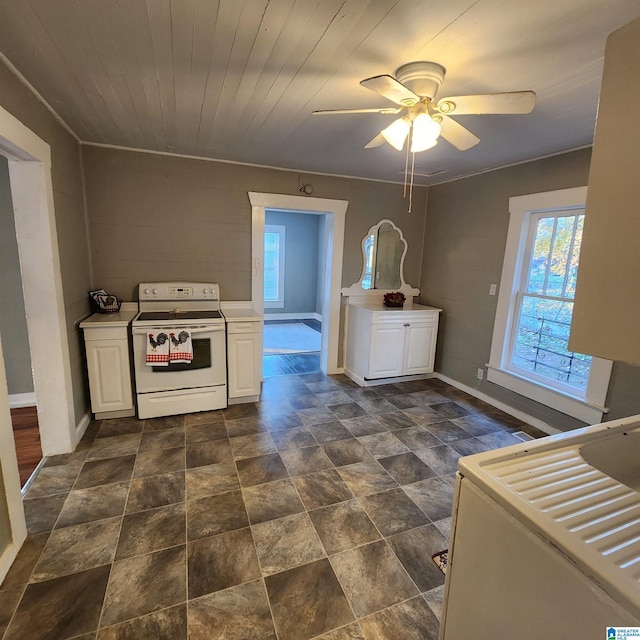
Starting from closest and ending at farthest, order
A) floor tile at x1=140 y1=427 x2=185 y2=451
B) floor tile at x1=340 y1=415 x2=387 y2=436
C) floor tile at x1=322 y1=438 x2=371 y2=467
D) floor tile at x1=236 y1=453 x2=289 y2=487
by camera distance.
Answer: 1. floor tile at x1=236 y1=453 x2=289 y2=487
2. floor tile at x1=322 y1=438 x2=371 y2=467
3. floor tile at x1=140 y1=427 x2=185 y2=451
4. floor tile at x1=340 y1=415 x2=387 y2=436

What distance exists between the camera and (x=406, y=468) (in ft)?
8.59

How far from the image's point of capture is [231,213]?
12.4 feet

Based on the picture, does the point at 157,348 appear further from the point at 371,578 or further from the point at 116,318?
the point at 371,578

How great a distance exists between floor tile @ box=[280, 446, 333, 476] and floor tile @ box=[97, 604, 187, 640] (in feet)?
3.62

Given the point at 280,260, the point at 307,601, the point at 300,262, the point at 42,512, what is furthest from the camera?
the point at 300,262

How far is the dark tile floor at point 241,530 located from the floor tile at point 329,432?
0.02 meters

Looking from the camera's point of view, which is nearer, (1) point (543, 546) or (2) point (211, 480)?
(1) point (543, 546)

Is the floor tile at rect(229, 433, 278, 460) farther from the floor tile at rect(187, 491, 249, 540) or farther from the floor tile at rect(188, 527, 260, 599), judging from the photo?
the floor tile at rect(188, 527, 260, 599)

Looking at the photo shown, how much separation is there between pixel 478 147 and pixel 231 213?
2.42m

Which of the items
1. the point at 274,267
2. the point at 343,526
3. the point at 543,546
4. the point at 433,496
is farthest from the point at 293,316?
the point at 543,546

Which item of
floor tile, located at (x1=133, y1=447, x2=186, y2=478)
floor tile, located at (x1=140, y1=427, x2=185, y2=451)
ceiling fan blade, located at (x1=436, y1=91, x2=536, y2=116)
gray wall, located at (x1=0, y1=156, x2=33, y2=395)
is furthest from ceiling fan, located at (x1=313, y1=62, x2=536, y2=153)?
gray wall, located at (x1=0, y1=156, x2=33, y2=395)

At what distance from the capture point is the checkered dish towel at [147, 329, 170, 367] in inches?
119

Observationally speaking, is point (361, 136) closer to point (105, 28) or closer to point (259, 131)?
point (259, 131)

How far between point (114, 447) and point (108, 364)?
2.30ft
